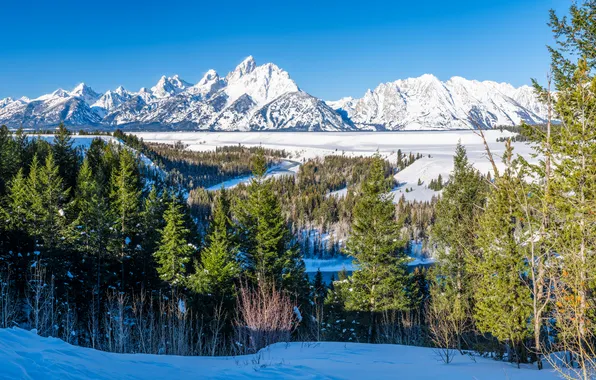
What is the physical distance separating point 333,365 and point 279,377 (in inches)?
79.4

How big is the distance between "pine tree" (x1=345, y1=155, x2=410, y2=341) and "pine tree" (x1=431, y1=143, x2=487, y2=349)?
3052 millimetres

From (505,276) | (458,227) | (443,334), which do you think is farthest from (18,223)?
(505,276)

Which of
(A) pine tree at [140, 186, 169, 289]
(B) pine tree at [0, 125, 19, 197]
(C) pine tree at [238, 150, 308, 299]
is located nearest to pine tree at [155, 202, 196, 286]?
(A) pine tree at [140, 186, 169, 289]

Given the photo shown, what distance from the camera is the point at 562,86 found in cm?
1167

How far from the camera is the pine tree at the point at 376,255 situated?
19.6 metres

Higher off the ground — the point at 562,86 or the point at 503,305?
the point at 562,86

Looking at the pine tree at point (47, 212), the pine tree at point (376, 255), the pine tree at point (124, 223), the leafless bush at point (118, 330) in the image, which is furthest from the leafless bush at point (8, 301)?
the pine tree at point (376, 255)

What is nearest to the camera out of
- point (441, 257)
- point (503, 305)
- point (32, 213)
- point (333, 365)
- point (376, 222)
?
point (333, 365)

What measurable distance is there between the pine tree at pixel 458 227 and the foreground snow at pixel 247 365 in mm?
10648

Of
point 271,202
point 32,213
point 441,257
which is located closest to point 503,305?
point 441,257

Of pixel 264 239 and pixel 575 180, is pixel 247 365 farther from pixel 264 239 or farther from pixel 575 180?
pixel 264 239

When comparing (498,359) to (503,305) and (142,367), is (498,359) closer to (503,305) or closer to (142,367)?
(503,305)

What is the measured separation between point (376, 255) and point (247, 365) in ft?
41.8

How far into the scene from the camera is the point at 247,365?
8.30 metres
